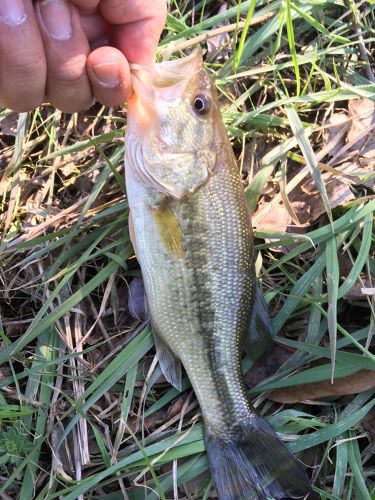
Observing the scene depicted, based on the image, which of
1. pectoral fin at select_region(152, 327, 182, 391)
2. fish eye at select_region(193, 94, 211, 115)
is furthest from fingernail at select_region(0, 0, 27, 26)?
pectoral fin at select_region(152, 327, 182, 391)

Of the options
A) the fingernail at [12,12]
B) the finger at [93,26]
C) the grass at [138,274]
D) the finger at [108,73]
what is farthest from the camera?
the grass at [138,274]

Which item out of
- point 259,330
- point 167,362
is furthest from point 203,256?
point 167,362

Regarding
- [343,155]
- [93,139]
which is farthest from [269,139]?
[93,139]

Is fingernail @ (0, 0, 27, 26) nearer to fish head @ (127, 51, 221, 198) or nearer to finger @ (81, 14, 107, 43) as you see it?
finger @ (81, 14, 107, 43)

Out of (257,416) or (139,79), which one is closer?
(139,79)

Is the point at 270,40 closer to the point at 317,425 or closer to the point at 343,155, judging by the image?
the point at 343,155

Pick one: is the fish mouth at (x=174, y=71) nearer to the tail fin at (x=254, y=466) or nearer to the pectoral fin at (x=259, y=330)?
the pectoral fin at (x=259, y=330)

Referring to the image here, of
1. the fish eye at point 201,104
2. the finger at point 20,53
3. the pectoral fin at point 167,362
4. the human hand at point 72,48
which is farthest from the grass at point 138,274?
the finger at point 20,53
